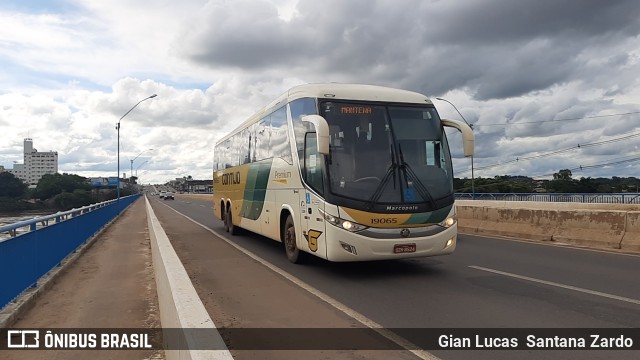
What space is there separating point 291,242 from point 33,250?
4.84 m

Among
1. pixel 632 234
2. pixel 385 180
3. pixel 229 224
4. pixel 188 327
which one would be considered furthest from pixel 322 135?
pixel 229 224

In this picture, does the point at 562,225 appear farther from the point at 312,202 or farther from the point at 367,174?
the point at 312,202

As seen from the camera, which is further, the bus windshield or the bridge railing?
the bridge railing

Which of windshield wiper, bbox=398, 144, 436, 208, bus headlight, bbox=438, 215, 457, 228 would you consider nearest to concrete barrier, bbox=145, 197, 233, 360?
windshield wiper, bbox=398, 144, 436, 208

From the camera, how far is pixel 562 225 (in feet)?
46.0

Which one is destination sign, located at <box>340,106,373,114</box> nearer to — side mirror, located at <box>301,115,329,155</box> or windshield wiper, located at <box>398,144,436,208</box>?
side mirror, located at <box>301,115,329,155</box>

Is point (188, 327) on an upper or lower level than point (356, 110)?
lower

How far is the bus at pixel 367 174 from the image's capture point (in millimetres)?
8492

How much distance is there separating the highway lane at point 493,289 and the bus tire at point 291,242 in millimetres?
193

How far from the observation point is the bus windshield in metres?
8.65

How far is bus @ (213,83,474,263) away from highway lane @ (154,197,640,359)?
1.92 ft

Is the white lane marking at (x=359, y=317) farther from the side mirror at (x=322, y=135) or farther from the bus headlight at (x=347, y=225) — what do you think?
the side mirror at (x=322, y=135)

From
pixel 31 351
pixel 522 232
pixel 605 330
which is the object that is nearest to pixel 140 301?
pixel 31 351

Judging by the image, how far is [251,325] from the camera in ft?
20.4
